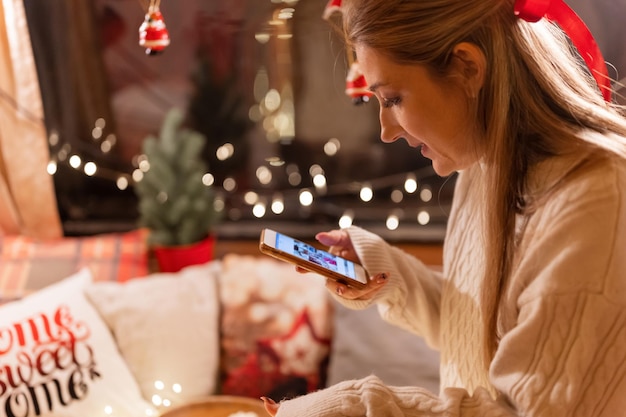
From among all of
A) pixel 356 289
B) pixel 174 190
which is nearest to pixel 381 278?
pixel 356 289

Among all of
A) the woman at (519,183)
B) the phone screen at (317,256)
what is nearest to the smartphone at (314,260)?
the phone screen at (317,256)

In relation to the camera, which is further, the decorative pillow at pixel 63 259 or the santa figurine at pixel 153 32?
the decorative pillow at pixel 63 259

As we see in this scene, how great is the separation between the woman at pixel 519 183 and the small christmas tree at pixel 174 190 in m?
1.20

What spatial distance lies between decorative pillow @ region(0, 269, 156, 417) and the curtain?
0.48 m

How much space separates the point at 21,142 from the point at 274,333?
95 centimetres

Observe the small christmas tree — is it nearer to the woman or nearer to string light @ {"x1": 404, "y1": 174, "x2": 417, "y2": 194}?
string light @ {"x1": 404, "y1": 174, "x2": 417, "y2": 194}

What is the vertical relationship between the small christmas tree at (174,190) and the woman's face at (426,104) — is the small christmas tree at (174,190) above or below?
below

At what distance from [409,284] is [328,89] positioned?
1152 mm

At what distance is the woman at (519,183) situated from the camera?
74 centimetres

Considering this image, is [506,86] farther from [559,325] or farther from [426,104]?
[559,325]

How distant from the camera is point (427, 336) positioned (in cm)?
120

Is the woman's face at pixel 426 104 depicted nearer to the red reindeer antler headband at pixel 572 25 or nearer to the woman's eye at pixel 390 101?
the woman's eye at pixel 390 101

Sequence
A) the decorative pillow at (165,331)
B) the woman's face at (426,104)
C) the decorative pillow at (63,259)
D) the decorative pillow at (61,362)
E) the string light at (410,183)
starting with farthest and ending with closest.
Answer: the string light at (410,183)
the decorative pillow at (63,259)
the decorative pillow at (165,331)
the decorative pillow at (61,362)
the woman's face at (426,104)

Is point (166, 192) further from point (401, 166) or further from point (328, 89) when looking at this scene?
point (401, 166)
